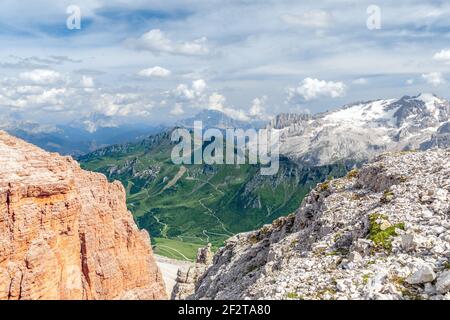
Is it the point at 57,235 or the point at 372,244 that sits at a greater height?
the point at 372,244

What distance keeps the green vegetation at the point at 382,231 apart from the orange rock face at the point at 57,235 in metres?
57.9

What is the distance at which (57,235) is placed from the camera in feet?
261

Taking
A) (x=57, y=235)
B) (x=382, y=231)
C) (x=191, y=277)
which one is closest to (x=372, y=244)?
(x=382, y=231)

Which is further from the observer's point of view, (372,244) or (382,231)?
(382,231)

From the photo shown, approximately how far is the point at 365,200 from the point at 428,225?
1549cm

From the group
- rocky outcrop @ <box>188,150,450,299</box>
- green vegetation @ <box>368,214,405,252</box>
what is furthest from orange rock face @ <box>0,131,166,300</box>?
green vegetation @ <box>368,214,405,252</box>

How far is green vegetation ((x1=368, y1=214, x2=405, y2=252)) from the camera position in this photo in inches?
1209

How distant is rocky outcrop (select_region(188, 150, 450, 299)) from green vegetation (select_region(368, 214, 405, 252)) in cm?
7

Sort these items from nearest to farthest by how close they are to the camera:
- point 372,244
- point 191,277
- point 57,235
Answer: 1. point 372,244
2. point 57,235
3. point 191,277

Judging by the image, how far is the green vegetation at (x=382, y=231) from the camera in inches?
1209

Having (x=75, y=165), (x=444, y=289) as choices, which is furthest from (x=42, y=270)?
(x=444, y=289)

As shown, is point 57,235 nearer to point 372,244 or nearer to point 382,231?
point 382,231

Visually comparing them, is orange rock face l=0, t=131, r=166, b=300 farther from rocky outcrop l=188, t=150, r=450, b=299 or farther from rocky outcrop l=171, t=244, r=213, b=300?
rocky outcrop l=188, t=150, r=450, b=299

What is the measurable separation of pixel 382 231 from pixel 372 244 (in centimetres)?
210
